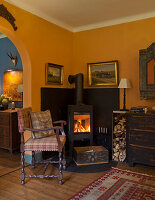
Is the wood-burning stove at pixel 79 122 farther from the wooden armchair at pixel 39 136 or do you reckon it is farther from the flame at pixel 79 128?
the wooden armchair at pixel 39 136

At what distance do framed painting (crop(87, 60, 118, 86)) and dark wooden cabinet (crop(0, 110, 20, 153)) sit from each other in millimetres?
1960

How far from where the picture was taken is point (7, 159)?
13.8ft

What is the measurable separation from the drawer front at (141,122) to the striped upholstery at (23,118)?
5.90 feet

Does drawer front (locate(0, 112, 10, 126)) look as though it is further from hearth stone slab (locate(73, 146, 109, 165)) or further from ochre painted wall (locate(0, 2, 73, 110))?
hearth stone slab (locate(73, 146, 109, 165))

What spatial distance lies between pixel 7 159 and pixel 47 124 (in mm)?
1401

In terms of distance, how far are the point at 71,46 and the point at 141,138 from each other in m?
2.81

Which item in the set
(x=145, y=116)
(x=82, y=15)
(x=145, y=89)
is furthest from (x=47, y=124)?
(x=82, y=15)

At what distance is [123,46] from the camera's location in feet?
14.6

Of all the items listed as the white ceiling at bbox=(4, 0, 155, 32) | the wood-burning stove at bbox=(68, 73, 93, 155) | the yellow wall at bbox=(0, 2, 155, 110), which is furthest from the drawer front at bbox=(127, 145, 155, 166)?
the white ceiling at bbox=(4, 0, 155, 32)

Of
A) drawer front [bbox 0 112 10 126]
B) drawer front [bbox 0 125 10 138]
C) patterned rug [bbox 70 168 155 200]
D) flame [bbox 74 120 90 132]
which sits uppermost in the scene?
drawer front [bbox 0 112 10 126]

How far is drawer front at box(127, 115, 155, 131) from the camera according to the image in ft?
11.6

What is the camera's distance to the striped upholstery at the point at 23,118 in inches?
123

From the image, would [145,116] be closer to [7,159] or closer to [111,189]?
[111,189]

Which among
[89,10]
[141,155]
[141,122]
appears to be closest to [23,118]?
[141,122]
